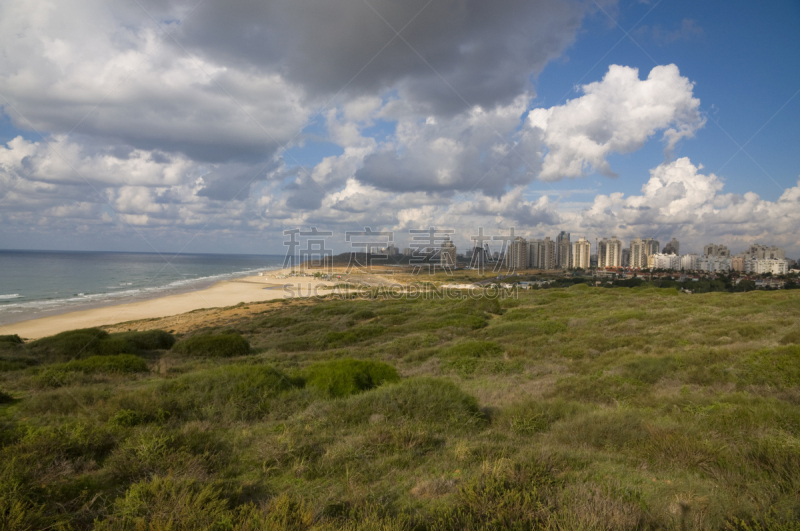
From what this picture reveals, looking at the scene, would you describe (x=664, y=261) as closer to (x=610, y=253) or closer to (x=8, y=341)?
(x=610, y=253)

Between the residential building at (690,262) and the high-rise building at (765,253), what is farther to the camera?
the residential building at (690,262)

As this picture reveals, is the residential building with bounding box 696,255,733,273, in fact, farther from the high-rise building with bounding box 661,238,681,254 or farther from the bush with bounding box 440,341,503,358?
the bush with bounding box 440,341,503,358

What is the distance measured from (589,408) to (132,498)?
647cm

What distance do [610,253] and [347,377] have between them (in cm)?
7651

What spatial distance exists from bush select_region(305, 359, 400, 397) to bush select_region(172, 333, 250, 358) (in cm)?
695

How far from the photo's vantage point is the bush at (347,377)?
7.41 meters

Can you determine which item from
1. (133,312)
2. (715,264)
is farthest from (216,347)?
(715,264)

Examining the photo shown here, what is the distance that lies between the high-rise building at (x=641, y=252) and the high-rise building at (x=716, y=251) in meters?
9.56

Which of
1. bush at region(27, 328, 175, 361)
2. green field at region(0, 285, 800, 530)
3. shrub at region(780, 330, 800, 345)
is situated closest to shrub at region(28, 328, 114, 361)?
bush at region(27, 328, 175, 361)

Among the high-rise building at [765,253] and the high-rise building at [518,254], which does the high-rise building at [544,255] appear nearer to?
the high-rise building at [518,254]

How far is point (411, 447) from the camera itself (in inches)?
185

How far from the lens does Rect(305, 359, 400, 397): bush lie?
292 inches

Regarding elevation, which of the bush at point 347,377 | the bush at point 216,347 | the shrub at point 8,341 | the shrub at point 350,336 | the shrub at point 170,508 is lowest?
the shrub at point 350,336

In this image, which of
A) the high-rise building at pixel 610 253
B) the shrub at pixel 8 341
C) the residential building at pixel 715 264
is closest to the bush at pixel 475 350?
the shrub at pixel 8 341
